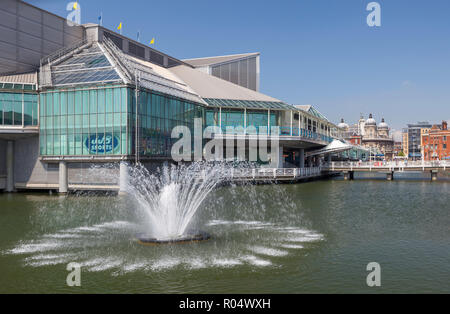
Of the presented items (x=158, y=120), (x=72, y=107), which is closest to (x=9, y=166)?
(x=72, y=107)

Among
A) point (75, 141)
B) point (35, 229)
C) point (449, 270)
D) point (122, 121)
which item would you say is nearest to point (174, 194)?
point (35, 229)

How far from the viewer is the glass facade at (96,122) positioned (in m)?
44.3

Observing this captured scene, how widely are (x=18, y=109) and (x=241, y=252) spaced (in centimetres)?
3868

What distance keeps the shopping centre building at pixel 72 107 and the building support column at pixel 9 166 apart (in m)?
0.11

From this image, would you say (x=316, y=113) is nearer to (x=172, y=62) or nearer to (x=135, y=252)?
(x=172, y=62)

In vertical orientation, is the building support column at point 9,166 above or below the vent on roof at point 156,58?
below

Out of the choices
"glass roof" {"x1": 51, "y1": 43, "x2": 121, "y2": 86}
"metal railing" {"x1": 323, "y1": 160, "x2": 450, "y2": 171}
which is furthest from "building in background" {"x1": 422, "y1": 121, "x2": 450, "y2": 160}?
"glass roof" {"x1": 51, "y1": 43, "x2": 121, "y2": 86}

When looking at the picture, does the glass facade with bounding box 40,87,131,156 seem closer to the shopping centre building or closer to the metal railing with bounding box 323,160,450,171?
the shopping centre building

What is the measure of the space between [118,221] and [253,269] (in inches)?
552

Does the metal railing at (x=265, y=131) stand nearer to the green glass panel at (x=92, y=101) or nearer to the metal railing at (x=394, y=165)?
the metal railing at (x=394, y=165)

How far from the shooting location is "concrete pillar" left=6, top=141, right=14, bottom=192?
49625mm

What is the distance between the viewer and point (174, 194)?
2380cm
